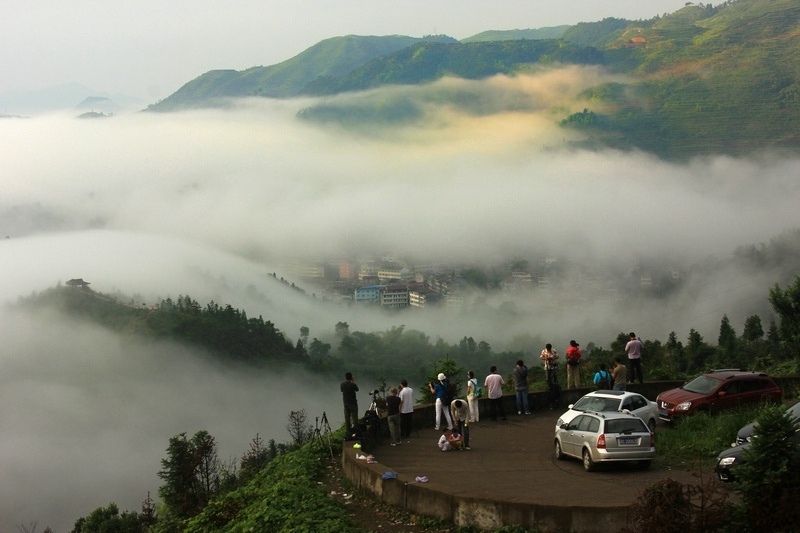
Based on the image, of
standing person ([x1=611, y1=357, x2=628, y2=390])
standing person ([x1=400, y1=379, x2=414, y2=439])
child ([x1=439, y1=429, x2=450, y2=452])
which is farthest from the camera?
standing person ([x1=611, y1=357, x2=628, y2=390])

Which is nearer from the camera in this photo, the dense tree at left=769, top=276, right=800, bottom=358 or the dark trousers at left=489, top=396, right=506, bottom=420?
the dark trousers at left=489, top=396, right=506, bottom=420

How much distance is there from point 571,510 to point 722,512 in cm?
213

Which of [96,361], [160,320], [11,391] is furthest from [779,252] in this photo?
[11,391]

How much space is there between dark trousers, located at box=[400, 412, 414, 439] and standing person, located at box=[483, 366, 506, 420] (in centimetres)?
272

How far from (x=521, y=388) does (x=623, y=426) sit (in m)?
7.99

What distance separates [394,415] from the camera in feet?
68.1

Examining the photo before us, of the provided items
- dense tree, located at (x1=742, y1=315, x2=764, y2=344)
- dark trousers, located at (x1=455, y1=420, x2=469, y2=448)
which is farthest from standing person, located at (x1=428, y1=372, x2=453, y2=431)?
dense tree, located at (x1=742, y1=315, x2=764, y2=344)

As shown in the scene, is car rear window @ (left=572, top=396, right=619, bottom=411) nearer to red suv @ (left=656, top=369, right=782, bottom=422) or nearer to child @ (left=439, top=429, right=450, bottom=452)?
red suv @ (left=656, top=369, right=782, bottom=422)

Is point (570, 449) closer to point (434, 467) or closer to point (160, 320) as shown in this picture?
point (434, 467)

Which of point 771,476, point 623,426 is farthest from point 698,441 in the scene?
point 771,476

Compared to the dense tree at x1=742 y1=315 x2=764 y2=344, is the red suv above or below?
above

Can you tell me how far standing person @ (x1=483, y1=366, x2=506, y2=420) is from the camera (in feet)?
77.0

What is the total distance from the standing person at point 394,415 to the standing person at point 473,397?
248 centimetres

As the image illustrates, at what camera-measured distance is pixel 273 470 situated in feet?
69.0
